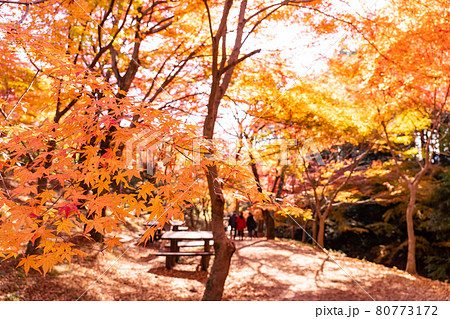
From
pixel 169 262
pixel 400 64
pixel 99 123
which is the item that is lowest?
pixel 169 262

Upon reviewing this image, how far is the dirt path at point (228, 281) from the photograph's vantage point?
4.87 metres

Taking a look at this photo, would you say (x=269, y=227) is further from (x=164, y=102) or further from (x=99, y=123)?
(x=99, y=123)

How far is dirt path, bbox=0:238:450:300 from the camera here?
16.0ft

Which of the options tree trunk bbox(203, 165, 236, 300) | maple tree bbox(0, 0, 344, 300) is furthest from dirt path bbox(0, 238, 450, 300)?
tree trunk bbox(203, 165, 236, 300)

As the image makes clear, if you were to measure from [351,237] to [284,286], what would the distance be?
11.4 metres

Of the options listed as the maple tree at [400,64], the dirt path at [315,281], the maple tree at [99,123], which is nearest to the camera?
the maple tree at [99,123]

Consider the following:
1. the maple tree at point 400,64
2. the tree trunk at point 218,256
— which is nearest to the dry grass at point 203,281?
the tree trunk at point 218,256

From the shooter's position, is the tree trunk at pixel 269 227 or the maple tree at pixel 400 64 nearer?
the maple tree at pixel 400 64

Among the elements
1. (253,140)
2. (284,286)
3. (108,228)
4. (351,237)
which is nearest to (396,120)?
(253,140)

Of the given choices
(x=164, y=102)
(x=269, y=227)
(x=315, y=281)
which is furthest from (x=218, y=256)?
(x=269, y=227)

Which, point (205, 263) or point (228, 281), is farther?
point (205, 263)

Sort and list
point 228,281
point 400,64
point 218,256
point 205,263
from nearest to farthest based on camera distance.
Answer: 1. point 218,256
2. point 228,281
3. point 400,64
4. point 205,263

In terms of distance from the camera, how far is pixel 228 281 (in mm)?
6473

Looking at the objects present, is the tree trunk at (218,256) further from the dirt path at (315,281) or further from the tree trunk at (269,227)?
the tree trunk at (269,227)
